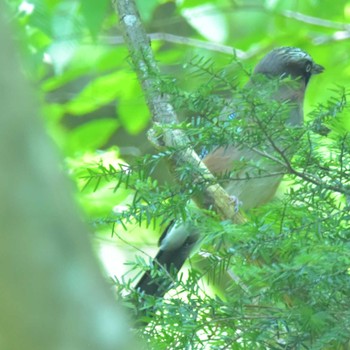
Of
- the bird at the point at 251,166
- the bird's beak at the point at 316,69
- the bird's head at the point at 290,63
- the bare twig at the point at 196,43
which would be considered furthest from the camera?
the bare twig at the point at 196,43

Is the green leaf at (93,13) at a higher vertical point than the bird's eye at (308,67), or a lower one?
higher

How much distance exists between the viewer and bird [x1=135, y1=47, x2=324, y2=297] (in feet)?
5.49

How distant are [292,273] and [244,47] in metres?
3.11

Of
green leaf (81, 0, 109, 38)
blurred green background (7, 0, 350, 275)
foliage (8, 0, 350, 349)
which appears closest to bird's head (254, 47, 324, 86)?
blurred green background (7, 0, 350, 275)

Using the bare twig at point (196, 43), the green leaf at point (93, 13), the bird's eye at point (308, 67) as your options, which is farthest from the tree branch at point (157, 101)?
the bare twig at point (196, 43)

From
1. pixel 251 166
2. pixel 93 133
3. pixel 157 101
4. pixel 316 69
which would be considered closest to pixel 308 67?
pixel 316 69

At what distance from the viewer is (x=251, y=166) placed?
165 cm

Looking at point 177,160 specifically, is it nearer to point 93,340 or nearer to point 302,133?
point 302,133

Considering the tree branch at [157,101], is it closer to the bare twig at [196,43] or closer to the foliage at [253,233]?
the foliage at [253,233]

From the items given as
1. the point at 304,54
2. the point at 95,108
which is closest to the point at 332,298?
the point at 304,54

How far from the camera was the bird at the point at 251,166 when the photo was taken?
1.67 meters

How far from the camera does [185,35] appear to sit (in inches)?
203

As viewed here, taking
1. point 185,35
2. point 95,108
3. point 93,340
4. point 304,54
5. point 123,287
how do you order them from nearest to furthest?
point 93,340 → point 123,287 → point 304,54 → point 95,108 → point 185,35

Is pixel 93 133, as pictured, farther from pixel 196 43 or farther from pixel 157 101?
pixel 157 101
